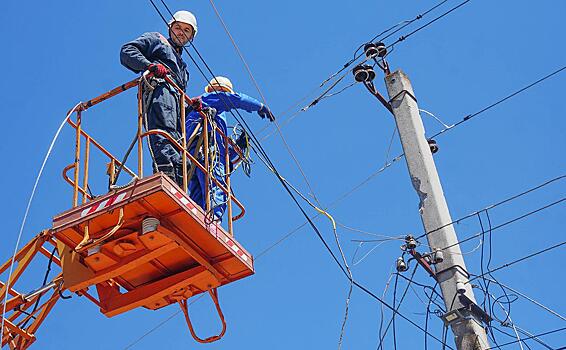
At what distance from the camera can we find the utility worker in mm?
10219

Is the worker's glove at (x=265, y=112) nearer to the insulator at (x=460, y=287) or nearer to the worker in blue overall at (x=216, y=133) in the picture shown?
the worker in blue overall at (x=216, y=133)

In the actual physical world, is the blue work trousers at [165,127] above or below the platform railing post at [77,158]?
above

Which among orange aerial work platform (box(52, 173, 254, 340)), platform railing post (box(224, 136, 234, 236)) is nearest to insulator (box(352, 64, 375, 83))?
platform railing post (box(224, 136, 234, 236))

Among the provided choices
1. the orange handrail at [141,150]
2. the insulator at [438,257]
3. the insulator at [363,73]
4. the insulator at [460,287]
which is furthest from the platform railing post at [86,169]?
the insulator at [460,287]

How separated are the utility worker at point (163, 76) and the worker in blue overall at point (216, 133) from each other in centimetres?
26

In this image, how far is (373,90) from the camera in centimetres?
1124

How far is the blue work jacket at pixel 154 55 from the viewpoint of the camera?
1055 centimetres

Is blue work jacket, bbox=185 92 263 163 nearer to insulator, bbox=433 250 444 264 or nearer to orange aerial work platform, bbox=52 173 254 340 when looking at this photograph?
orange aerial work platform, bbox=52 173 254 340

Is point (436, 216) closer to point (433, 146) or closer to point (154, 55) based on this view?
point (433, 146)

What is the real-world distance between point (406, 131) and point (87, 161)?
3328 millimetres

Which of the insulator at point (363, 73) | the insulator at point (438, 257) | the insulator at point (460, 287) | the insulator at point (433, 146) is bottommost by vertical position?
the insulator at point (460, 287)

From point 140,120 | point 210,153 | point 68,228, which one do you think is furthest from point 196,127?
point 68,228

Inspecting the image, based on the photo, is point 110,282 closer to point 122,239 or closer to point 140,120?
point 122,239

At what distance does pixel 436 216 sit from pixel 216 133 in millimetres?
2706
